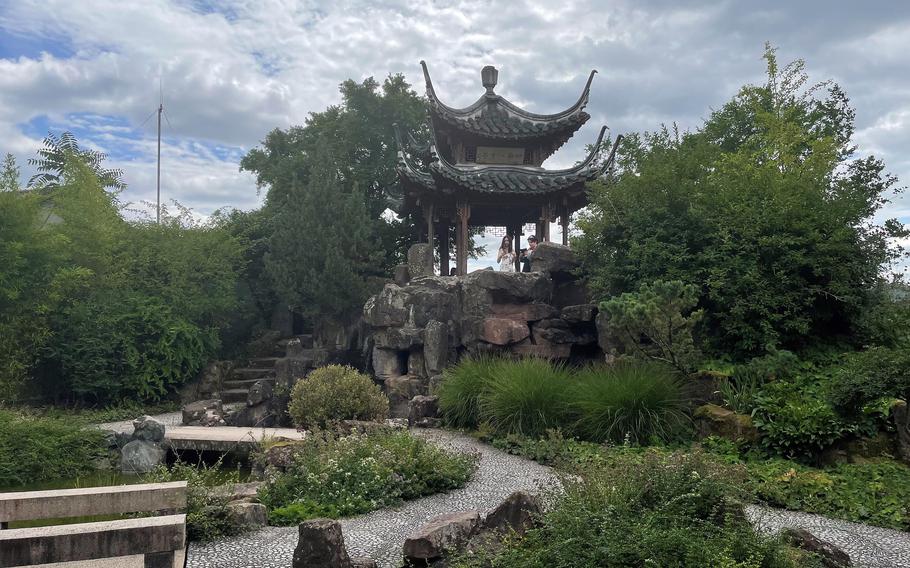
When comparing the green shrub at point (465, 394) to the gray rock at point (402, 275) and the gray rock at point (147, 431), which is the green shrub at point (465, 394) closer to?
the gray rock at point (147, 431)

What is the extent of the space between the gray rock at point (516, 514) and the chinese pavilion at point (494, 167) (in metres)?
11.3

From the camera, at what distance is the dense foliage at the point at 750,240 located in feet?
30.1

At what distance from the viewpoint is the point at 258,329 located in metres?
20.7

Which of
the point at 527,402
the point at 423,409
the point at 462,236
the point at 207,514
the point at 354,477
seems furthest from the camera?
the point at 462,236

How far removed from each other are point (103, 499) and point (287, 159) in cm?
1853

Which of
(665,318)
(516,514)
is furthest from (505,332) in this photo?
(516,514)

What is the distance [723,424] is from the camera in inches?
304

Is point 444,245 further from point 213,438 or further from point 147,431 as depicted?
point 147,431

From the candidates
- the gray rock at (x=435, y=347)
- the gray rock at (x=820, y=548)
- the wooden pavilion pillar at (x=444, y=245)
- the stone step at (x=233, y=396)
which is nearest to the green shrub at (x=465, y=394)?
the gray rock at (x=435, y=347)

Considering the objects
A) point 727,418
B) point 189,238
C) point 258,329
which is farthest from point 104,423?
point 727,418

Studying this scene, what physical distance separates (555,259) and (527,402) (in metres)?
5.31

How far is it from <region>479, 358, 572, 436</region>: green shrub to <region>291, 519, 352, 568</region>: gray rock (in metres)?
4.79

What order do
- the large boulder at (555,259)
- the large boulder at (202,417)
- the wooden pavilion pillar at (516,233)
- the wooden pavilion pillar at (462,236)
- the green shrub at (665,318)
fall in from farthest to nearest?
the wooden pavilion pillar at (516,233)
the wooden pavilion pillar at (462,236)
the large boulder at (555,259)
the large boulder at (202,417)
the green shrub at (665,318)

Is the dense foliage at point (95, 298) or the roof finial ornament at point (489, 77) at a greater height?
the roof finial ornament at point (489, 77)
